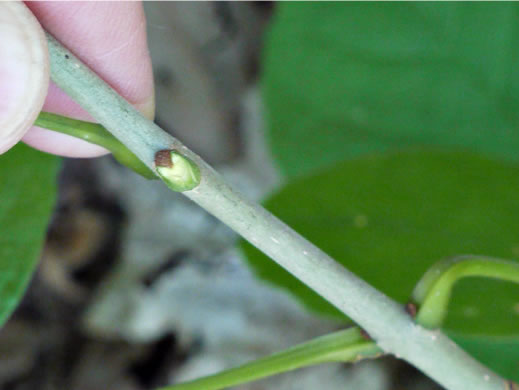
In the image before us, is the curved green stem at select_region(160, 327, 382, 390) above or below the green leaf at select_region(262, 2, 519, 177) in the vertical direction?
above

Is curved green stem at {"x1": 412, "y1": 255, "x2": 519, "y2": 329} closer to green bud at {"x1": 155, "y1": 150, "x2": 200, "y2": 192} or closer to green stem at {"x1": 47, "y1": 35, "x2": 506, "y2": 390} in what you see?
green stem at {"x1": 47, "y1": 35, "x2": 506, "y2": 390}

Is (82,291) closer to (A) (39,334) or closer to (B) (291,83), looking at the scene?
(A) (39,334)

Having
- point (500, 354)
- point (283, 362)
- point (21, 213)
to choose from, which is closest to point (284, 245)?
point (283, 362)

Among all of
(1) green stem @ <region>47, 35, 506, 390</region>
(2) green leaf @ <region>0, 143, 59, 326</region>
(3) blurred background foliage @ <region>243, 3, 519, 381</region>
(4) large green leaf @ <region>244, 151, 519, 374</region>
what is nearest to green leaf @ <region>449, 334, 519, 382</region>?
(3) blurred background foliage @ <region>243, 3, 519, 381</region>

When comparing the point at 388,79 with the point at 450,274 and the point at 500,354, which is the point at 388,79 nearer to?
the point at 500,354

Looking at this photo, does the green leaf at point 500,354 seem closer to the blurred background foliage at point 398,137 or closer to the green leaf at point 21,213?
the blurred background foliage at point 398,137

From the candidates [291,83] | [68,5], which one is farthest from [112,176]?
[68,5]

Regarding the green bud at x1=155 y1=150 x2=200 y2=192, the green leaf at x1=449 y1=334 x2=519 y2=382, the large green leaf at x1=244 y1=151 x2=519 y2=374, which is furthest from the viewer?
the green leaf at x1=449 y1=334 x2=519 y2=382
